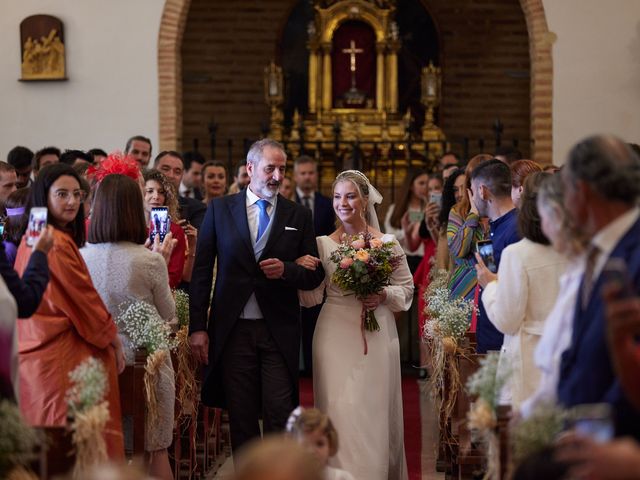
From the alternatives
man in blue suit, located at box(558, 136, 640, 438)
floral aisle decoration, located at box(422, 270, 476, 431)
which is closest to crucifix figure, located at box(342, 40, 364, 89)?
floral aisle decoration, located at box(422, 270, 476, 431)

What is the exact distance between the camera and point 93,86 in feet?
46.5

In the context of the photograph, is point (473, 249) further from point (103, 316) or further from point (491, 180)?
point (103, 316)

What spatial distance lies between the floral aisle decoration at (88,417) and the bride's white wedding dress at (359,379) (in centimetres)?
234

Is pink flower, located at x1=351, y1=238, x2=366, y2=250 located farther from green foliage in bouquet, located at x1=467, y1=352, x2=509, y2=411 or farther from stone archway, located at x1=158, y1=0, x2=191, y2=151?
stone archway, located at x1=158, y1=0, x2=191, y2=151

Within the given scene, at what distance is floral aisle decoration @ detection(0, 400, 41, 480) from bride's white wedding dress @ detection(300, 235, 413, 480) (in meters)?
3.18

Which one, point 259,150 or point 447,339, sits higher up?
point 259,150

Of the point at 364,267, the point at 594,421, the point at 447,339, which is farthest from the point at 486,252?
the point at 594,421

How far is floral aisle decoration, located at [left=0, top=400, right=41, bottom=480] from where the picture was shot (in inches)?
151

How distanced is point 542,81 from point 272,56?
20.3 feet

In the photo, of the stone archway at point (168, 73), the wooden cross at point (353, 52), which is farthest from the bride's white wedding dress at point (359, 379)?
the wooden cross at point (353, 52)

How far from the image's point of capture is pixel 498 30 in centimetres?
1891

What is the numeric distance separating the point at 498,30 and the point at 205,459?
12.7 metres

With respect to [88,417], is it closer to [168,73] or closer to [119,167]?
[119,167]

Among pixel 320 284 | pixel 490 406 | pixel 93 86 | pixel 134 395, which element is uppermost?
pixel 93 86
